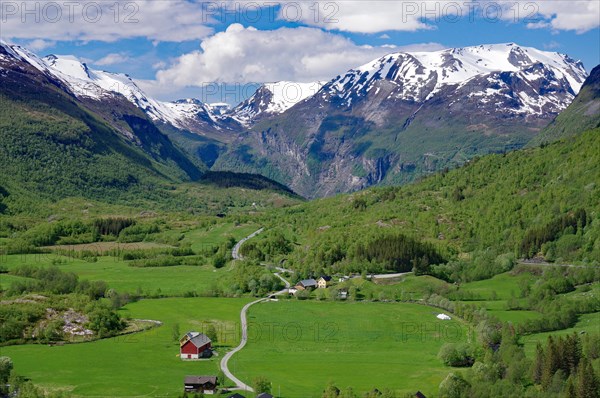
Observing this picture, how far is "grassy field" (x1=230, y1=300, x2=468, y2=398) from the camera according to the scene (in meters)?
90.0

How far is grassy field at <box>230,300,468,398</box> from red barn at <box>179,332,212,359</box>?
15.5ft

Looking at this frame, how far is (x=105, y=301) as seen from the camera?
142375 mm

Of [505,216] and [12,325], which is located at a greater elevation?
[505,216]

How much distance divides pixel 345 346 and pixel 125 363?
3302cm

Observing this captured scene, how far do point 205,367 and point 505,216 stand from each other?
397ft

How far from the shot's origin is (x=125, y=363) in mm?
99125

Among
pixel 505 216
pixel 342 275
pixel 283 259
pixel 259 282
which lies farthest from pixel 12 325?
pixel 505 216

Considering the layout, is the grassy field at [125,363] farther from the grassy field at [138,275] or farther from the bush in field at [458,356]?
the bush in field at [458,356]

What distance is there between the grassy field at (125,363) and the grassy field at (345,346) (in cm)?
597

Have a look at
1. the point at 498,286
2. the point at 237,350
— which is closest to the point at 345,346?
the point at 237,350

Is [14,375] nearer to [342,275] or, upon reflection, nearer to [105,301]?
[105,301]

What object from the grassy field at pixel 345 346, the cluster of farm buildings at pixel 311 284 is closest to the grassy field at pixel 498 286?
the grassy field at pixel 345 346

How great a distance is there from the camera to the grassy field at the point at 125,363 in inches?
3445

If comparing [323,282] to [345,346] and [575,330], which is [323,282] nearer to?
[345,346]
